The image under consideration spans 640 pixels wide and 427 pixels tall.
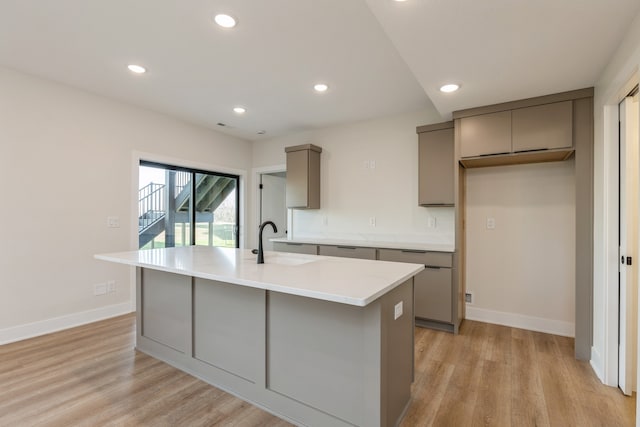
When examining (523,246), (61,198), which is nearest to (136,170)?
(61,198)

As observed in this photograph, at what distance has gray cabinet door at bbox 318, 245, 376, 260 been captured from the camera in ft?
→ 11.7

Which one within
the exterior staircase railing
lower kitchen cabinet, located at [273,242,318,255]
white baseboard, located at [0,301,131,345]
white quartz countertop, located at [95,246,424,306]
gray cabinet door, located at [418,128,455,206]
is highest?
gray cabinet door, located at [418,128,455,206]

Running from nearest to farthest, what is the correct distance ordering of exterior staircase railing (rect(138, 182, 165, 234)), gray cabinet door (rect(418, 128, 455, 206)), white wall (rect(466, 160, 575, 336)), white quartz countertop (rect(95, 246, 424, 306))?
1. white quartz countertop (rect(95, 246, 424, 306))
2. white wall (rect(466, 160, 575, 336))
3. gray cabinet door (rect(418, 128, 455, 206))
4. exterior staircase railing (rect(138, 182, 165, 234))

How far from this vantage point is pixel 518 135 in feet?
9.11

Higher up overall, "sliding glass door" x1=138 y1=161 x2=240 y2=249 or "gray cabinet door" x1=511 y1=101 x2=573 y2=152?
"gray cabinet door" x1=511 y1=101 x2=573 y2=152

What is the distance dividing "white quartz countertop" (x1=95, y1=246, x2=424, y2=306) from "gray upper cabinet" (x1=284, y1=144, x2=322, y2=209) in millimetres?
1972

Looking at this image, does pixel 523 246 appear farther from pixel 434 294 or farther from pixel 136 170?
pixel 136 170

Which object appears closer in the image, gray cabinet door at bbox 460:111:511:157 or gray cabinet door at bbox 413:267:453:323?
gray cabinet door at bbox 460:111:511:157

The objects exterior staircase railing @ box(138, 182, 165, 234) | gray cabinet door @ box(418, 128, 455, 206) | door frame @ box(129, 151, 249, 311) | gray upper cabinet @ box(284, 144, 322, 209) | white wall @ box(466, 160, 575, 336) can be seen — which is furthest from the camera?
gray upper cabinet @ box(284, 144, 322, 209)

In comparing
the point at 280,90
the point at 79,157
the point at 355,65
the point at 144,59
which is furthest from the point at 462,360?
the point at 79,157

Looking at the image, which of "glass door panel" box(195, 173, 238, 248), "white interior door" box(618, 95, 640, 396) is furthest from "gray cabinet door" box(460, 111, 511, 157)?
"glass door panel" box(195, 173, 238, 248)

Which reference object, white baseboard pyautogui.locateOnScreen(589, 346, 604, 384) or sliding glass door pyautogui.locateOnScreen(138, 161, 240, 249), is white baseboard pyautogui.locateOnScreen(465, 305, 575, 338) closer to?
white baseboard pyautogui.locateOnScreen(589, 346, 604, 384)

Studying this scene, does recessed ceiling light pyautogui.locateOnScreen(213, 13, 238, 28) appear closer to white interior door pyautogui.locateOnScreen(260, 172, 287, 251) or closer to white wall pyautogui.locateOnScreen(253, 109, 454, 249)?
white wall pyautogui.locateOnScreen(253, 109, 454, 249)

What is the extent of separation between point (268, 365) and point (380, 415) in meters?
0.73
